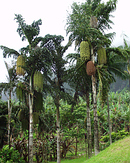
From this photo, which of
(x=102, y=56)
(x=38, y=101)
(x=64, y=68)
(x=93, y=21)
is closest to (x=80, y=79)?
(x=64, y=68)

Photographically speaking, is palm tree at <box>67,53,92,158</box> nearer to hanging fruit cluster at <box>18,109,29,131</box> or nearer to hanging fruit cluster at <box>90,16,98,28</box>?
hanging fruit cluster at <box>90,16,98,28</box>

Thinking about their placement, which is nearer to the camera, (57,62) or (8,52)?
(8,52)

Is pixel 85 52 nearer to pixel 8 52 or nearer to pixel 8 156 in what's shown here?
pixel 8 52

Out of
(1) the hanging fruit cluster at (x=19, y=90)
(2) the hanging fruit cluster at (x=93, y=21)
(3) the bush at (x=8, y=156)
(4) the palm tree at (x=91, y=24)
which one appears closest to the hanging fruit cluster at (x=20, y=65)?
(1) the hanging fruit cluster at (x=19, y=90)

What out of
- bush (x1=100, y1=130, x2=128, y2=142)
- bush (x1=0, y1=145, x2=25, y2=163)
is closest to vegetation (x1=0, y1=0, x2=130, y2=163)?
bush (x1=0, y1=145, x2=25, y2=163)

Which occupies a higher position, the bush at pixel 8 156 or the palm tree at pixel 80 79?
the palm tree at pixel 80 79

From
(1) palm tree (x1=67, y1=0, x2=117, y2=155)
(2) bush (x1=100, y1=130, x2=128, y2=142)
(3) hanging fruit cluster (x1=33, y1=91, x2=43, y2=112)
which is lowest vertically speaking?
(2) bush (x1=100, y1=130, x2=128, y2=142)

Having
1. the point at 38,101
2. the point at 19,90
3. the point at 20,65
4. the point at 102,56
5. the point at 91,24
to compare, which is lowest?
the point at 38,101

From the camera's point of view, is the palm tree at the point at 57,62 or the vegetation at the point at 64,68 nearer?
the vegetation at the point at 64,68

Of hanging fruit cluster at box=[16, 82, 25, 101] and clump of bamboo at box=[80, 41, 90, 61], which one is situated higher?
clump of bamboo at box=[80, 41, 90, 61]

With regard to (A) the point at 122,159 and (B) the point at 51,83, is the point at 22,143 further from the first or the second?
(A) the point at 122,159

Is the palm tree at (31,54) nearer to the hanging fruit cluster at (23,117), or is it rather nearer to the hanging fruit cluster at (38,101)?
the hanging fruit cluster at (38,101)

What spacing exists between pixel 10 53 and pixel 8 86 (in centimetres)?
196

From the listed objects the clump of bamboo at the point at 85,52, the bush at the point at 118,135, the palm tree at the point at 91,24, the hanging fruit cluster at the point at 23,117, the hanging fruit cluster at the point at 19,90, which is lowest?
the bush at the point at 118,135
